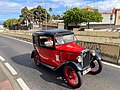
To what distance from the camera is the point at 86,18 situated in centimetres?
4506

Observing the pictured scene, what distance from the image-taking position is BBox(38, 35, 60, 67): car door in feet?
17.5

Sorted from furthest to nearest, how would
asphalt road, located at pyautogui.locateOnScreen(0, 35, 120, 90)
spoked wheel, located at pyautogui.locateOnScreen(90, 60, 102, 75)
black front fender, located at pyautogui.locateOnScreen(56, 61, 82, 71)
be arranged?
spoked wheel, located at pyautogui.locateOnScreen(90, 60, 102, 75), asphalt road, located at pyautogui.locateOnScreen(0, 35, 120, 90), black front fender, located at pyautogui.locateOnScreen(56, 61, 82, 71)

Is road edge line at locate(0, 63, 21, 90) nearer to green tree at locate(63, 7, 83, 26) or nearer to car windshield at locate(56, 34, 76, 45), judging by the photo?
car windshield at locate(56, 34, 76, 45)

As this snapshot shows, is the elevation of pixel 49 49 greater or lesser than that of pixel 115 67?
greater

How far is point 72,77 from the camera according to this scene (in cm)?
478

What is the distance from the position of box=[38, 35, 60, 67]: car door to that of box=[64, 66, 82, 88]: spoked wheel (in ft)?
1.90

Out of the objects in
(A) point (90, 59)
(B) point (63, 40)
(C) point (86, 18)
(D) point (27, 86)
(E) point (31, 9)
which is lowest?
(D) point (27, 86)

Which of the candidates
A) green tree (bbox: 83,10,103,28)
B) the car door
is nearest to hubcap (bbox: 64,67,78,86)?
the car door

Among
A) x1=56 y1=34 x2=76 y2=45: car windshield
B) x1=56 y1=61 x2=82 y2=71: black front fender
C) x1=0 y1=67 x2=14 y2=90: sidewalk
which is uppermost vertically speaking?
x1=56 y1=34 x2=76 y2=45: car windshield

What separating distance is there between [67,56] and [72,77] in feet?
2.33

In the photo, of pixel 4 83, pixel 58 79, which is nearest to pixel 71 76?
pixel 58 79

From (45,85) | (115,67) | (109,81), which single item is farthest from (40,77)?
(115,67)

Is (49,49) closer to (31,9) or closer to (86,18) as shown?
(86,18)

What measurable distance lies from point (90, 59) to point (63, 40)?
3.92 ft
